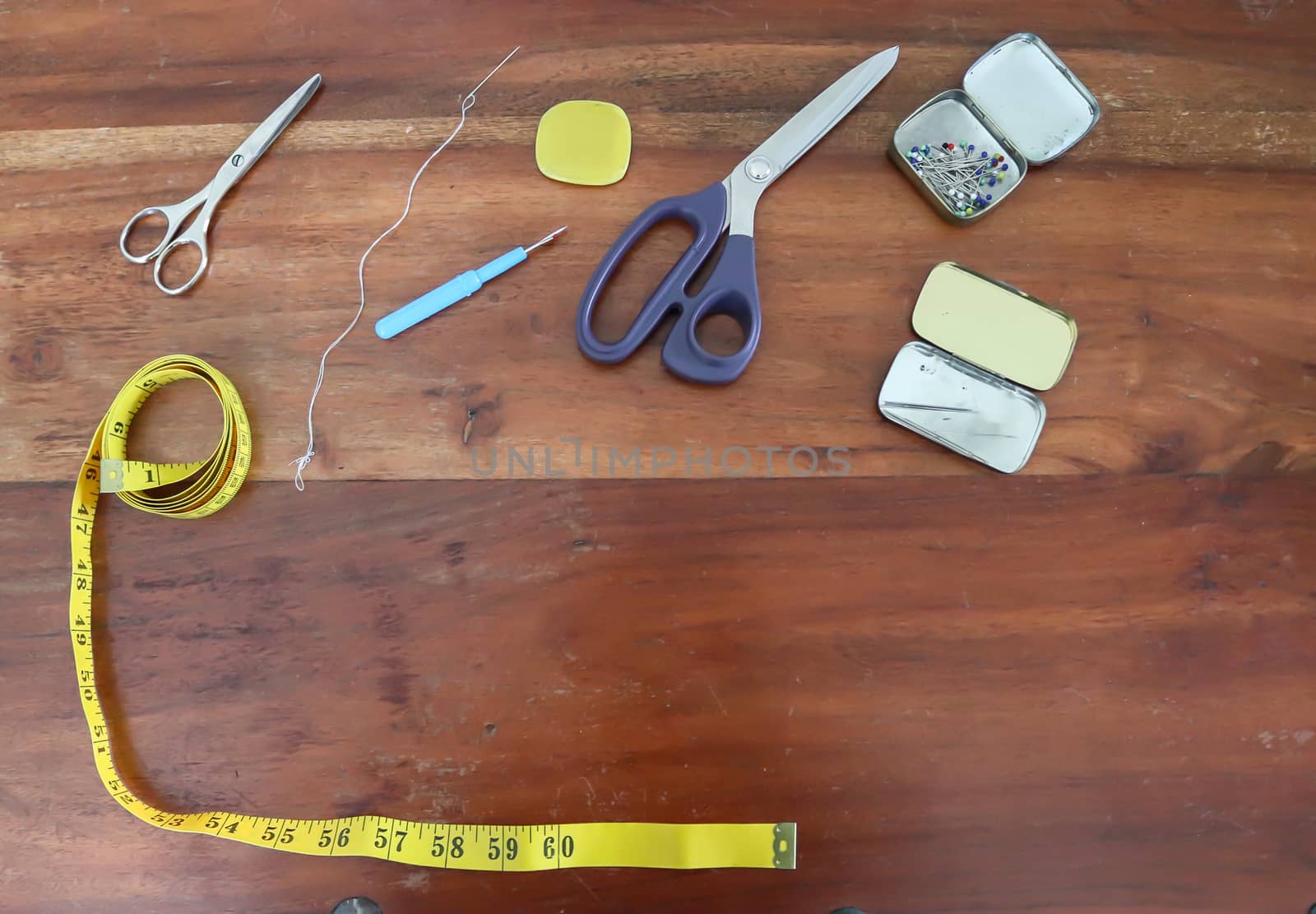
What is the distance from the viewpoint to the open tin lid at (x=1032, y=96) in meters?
0.74

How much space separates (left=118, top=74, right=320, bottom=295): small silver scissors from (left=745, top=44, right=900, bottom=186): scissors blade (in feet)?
1.55

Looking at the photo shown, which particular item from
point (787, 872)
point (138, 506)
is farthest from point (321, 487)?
point (787, 872)

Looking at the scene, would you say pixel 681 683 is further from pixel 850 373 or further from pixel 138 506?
pixel 138 506

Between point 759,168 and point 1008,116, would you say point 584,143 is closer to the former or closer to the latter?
point 759,168

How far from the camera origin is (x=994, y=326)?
2.31 ft

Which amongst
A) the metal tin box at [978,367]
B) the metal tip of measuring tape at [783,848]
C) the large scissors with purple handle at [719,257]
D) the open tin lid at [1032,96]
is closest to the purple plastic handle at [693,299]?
the large scissors with purple handle at [719,257]

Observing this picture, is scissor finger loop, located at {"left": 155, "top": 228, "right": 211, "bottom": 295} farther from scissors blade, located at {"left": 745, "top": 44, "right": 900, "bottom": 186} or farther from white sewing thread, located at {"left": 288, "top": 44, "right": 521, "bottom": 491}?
scissors blade, located at {"left": 745, "top": 44, "right": 900, "bottom": 186}

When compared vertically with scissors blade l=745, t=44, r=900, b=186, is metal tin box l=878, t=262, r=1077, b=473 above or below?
below

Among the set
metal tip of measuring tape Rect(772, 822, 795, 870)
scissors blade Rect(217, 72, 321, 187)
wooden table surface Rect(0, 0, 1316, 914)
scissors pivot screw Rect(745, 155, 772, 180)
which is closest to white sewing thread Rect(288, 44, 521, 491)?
wooden table surface Rect(0, 0, 1316, 914)

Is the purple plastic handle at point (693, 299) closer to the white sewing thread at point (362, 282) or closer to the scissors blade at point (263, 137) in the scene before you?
the white sewing thread at point (362, 282)

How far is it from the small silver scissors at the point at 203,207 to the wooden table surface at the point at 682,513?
0.05 feet

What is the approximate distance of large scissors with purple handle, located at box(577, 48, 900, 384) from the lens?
27.0 inches

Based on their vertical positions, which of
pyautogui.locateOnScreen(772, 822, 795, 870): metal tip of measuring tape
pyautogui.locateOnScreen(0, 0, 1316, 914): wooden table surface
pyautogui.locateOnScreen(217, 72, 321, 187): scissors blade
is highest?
pyautogui.locateOnScreen(217, 72, 321, 187): scissors blade

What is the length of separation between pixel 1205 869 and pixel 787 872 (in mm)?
362
